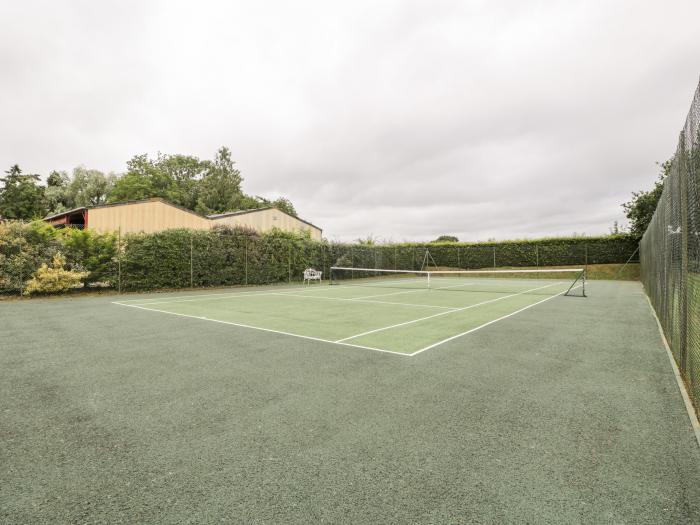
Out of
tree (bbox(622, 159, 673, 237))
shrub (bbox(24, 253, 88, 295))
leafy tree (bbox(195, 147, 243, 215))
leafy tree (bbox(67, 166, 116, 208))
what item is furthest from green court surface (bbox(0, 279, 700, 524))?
leafy tree (bbox(67, 166, 116, 208))

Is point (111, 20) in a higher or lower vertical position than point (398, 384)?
higher

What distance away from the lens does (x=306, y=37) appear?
40.4 feet

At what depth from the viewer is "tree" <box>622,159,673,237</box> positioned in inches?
Result: 1045

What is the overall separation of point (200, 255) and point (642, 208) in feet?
104

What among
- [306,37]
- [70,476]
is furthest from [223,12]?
[70,476]

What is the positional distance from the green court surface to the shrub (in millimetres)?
9460

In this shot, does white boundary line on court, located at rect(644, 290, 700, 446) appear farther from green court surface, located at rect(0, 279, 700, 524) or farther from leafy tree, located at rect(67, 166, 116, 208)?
leafy tree, located at rect(67, 166, 116, 208)

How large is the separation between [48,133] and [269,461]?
110 ft

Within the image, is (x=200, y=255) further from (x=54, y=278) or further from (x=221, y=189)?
(x=221, y=189)

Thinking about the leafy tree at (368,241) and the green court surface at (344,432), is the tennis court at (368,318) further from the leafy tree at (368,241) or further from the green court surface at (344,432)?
the leafy tree at (368,241)

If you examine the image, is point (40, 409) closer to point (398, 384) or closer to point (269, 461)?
point (269, 461)

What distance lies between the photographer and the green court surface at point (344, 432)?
191cm

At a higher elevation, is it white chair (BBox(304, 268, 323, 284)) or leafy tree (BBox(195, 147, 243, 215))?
leafy tree (BBox(195, 147, 243, 215))

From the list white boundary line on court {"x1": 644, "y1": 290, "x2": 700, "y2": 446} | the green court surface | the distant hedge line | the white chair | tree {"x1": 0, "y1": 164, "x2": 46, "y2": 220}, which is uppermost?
tree {"x1": 0, "y1": 164, "x2": 46, "y2": 220}
